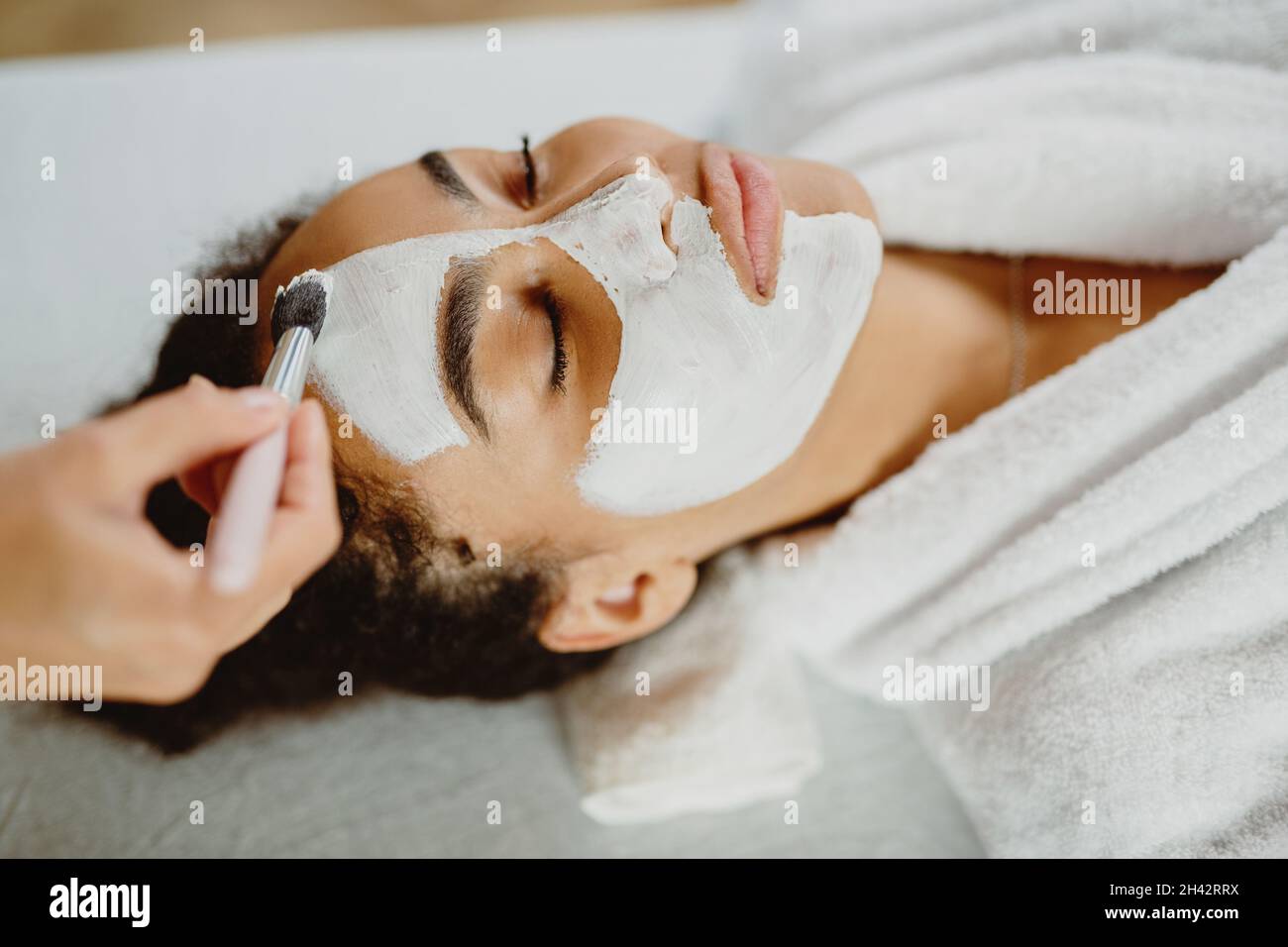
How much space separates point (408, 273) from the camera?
62 centimetres

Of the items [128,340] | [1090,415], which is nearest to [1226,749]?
[1090,415]

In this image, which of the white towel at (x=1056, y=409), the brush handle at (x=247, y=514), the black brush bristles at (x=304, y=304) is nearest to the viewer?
the brush handle at (x=247, y=514)

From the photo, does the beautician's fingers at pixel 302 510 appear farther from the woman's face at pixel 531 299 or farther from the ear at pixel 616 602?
the ear at pixel 616 602

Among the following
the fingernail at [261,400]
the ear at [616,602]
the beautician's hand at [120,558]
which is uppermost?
the fingernail at [261,400]

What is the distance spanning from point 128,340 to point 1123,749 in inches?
37.9

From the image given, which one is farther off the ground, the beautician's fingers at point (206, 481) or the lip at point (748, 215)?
the lip at point (748, 215)

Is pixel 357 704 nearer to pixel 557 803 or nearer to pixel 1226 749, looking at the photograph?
pixel 557 803

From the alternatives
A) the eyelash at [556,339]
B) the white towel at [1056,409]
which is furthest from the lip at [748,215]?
the white towel at [1056,409]

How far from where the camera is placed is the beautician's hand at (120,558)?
393mm

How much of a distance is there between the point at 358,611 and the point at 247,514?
37 cm

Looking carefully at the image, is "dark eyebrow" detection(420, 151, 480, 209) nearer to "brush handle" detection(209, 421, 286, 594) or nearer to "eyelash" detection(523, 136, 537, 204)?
"eyelash" detection(523, 136, 537, 204)

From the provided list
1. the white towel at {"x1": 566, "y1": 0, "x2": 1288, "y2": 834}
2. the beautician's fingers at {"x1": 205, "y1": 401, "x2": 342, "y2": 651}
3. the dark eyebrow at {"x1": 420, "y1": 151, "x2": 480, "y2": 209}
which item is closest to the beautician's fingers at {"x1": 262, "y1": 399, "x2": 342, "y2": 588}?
the beautician's fingers at {"x1": 205, "y1": 401, "x2": 342, "y2": 651}
